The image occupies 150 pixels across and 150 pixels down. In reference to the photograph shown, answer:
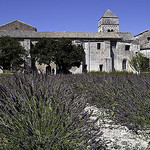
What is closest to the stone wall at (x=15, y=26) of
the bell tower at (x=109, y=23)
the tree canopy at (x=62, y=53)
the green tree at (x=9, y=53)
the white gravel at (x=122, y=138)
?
the green tree at (x=9, y=53)

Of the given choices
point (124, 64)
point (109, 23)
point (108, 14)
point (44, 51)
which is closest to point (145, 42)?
point (124, 64)

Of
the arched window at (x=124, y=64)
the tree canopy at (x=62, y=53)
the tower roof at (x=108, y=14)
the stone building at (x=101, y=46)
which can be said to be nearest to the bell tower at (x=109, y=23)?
the tower roof at (x=108, y=14)

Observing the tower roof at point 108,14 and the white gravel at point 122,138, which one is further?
the tower roof at point 108,14

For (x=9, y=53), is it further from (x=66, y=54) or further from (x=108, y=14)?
(x=108, y=14)

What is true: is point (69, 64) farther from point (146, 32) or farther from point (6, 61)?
point (146, 32)

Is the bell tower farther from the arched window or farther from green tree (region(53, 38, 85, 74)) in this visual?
green tree (region(53, 38, 85, 74))

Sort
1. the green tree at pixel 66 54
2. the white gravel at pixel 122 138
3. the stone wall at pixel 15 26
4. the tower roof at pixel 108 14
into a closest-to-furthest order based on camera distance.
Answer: the white gravel at pixel 122 138, the green tree at pixel 66 54, the stone wall at pixel 15 26, the tower roof at pixel 108 14

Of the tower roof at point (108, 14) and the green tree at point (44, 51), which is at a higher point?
the tower roof at point (108, 14)

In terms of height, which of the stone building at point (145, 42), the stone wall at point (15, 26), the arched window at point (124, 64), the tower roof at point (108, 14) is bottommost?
Result: the arched window at point (124, 64)

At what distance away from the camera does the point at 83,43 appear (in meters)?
31.4

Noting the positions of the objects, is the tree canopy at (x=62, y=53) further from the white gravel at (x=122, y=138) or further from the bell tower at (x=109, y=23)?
the bell tower at (x=109, y=23)

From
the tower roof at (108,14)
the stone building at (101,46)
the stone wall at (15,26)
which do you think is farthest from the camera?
the tower roof at (108,14)

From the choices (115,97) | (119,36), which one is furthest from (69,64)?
(115,97)

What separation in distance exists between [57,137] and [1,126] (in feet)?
2.09
